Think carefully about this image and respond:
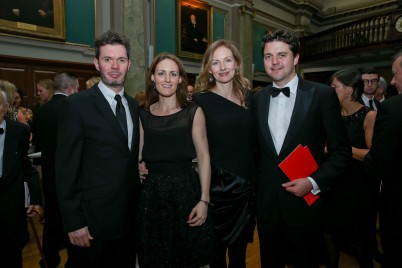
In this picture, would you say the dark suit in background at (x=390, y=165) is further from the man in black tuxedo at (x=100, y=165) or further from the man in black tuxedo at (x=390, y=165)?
the man in black tuxedo at (x=100, y=165)

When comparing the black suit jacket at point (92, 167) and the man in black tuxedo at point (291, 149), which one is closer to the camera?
the black suit jacket at point (92, 167)

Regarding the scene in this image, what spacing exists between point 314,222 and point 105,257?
1.34 m

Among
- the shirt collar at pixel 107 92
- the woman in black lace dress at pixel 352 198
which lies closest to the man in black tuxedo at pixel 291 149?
the woman in black lace dress at pixel 352 198

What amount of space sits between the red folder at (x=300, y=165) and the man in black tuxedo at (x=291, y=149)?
4 centimetres

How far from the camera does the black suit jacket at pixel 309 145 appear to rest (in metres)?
1.93

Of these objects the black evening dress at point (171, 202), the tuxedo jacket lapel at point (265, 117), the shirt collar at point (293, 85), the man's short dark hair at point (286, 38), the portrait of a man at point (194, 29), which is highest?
the portrait of a man at point (194, 29)

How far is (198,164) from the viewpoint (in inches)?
81.5

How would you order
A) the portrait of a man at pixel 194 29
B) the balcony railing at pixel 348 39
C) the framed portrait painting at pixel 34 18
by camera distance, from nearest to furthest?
the framed portrait painting at pixel 34 18
the portrait of a man at pixel 194 29
the balcony railing at pixel 348 39

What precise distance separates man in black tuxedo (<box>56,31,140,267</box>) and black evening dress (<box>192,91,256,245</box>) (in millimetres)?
534

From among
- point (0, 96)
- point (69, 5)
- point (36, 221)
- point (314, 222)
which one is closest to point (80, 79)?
point (69, 5)

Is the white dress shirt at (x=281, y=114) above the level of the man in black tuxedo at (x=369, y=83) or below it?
below

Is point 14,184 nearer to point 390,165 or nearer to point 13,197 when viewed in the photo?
point 13,197

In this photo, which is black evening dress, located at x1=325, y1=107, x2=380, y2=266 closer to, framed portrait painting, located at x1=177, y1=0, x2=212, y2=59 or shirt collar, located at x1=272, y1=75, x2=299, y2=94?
shirt collar, located at x1=272, y1=75, x2=299, y2=94

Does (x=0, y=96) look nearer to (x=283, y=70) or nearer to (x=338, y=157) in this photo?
(x=283, y=70)
